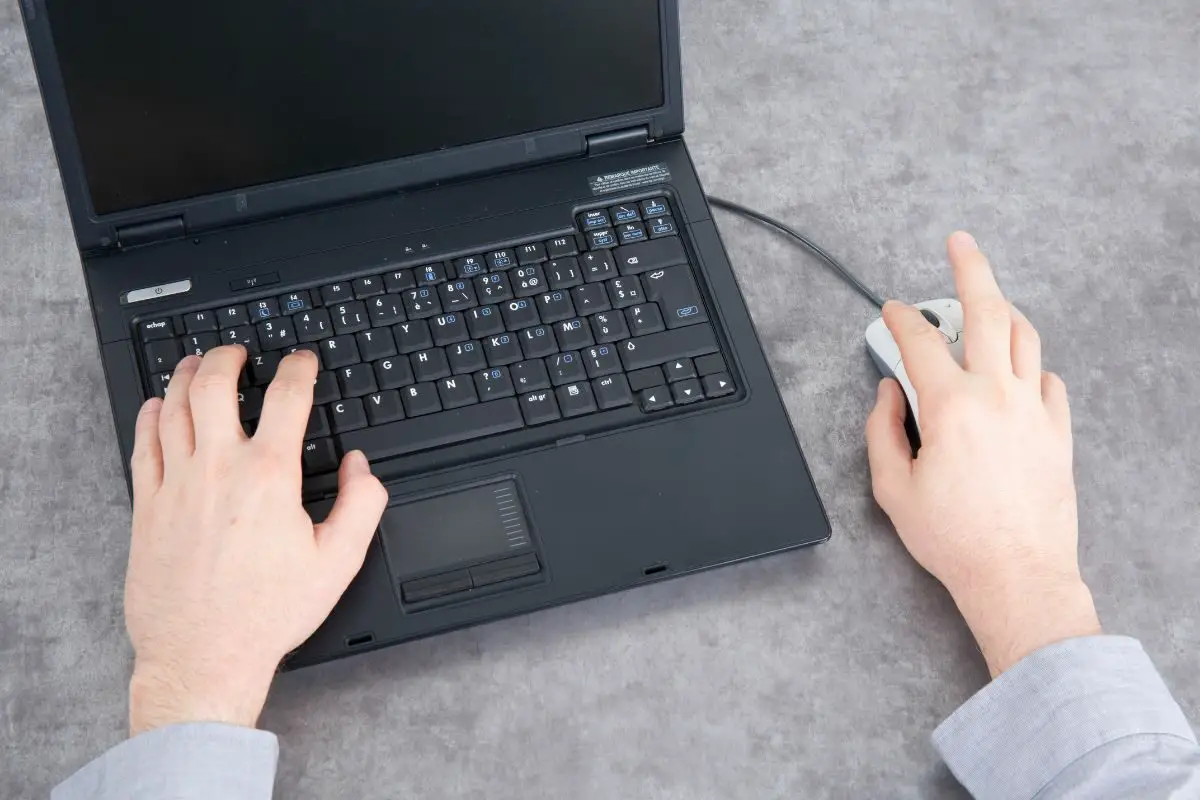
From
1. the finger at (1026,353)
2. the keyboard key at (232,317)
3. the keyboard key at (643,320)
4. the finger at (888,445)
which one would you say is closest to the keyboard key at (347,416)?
the keyboard key at (232,317)

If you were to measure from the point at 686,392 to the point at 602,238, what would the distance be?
0.15 m

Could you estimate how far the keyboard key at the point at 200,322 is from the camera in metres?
0.88

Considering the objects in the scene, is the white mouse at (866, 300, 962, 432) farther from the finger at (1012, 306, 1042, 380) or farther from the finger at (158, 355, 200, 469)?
the finger at (158, 355, 200, 469)

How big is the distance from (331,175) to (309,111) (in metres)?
0.05

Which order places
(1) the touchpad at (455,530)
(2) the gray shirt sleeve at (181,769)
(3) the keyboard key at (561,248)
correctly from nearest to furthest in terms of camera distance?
(2) the gray shirt sleeve at (181,769) < (1) the touchpad at (455,530) < (3) the keyboard key at (561,248)

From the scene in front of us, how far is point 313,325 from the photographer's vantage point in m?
0.88

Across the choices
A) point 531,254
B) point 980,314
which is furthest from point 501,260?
point 980,314

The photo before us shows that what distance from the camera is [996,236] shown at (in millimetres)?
1031

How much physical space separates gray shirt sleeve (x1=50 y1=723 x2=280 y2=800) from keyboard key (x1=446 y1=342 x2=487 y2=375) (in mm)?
291

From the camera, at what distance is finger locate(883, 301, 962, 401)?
0.85 m

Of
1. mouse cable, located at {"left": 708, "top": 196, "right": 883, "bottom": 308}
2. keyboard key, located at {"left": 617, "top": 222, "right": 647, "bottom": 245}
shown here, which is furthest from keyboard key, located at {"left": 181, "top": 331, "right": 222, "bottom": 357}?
mouse cable, located at {"left": 708, "top": 196, "right": 883, "bottom": 308}

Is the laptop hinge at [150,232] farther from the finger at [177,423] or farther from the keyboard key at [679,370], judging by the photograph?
the keyboard key at [679,370]

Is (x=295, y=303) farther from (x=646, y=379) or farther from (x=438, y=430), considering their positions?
(x=646, y=379)

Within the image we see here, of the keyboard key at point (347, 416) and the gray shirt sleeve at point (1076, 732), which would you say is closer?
the gray shirt sleeve at point (1076, 732)
